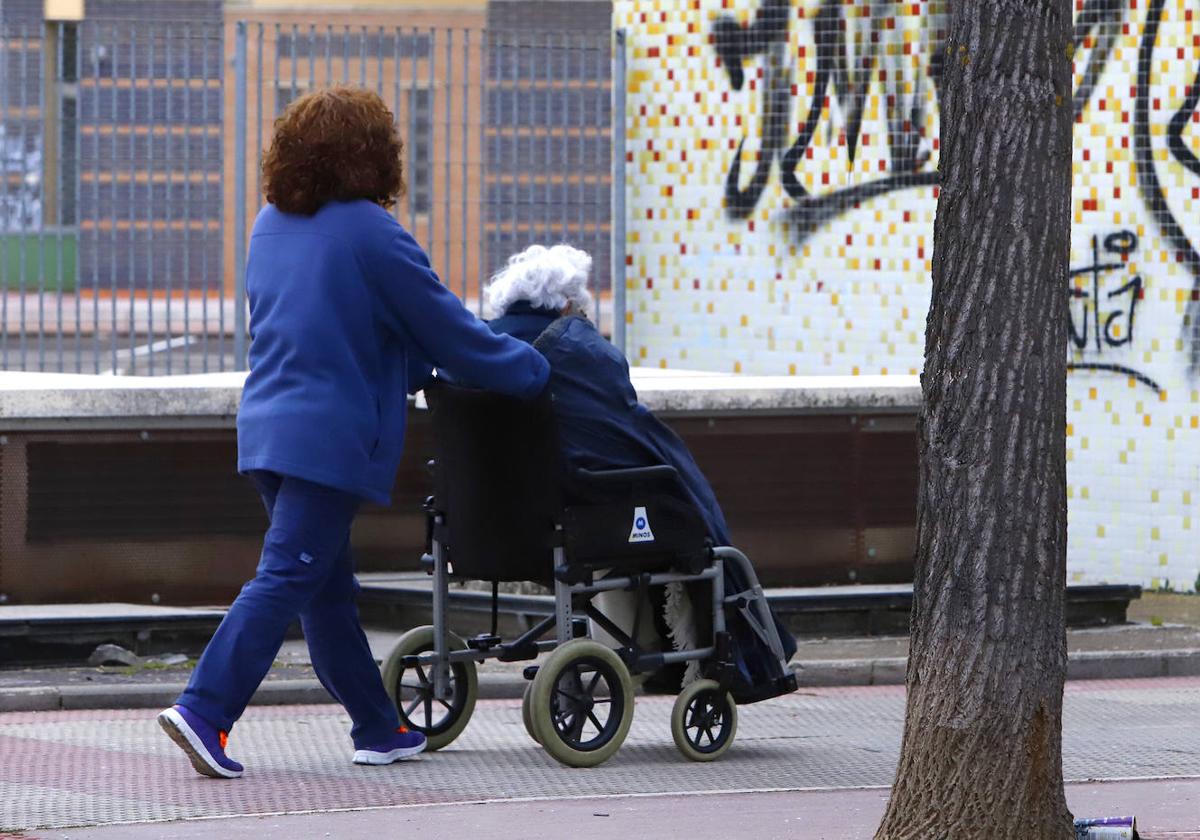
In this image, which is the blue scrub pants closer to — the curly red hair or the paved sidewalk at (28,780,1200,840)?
the paved sidewalk at (28,780,1200,840)

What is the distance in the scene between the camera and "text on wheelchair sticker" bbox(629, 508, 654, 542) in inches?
273

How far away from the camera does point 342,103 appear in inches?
262

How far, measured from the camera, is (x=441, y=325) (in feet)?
21.6

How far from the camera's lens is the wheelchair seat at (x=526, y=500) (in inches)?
268

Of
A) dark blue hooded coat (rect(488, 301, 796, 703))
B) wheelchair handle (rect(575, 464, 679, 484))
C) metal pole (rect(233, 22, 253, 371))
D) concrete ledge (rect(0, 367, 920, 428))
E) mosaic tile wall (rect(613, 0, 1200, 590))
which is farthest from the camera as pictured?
mosaic tile wall (rect(613, 0, 1200, 590))

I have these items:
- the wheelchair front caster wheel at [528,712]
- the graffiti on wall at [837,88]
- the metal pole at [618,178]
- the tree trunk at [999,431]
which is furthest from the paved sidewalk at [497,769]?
the metal pole at [618,178]

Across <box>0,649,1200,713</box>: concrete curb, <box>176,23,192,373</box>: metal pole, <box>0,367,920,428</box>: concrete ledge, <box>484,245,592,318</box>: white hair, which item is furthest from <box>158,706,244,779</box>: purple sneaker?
<box>176,23,192,373</box>: metal pole

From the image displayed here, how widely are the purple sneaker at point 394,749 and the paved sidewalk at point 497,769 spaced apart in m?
0.05

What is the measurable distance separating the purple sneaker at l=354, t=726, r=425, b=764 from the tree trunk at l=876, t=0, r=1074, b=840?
2.18m

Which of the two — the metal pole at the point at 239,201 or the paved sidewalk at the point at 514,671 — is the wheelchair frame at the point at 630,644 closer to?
the paved sidewalk at the point at 514,671

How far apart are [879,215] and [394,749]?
279 inches

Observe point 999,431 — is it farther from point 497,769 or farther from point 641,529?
point 497,769

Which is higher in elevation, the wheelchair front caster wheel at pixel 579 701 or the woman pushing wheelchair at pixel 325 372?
the woman pushing wheelchair at pixel 325 372

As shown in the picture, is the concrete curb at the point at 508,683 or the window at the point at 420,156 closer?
the concrete curb at the point at 508,683
